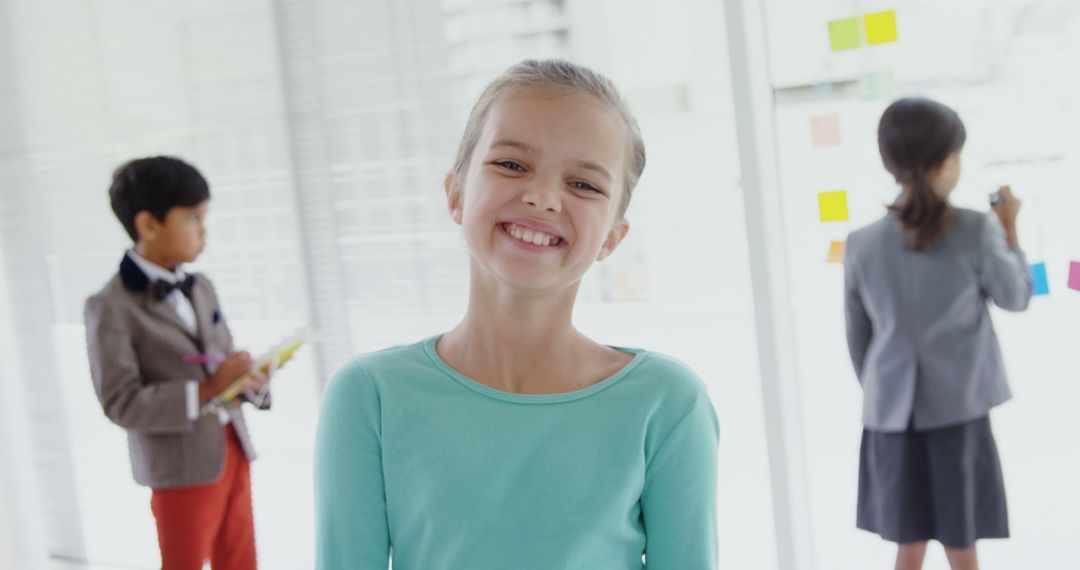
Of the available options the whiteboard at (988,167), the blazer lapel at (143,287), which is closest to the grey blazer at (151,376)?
the blazer lapel at (143,287)

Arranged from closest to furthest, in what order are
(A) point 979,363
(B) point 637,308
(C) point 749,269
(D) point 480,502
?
(D) point 480,502
(A) point 979,363
(C) point 749,269
(B) point 637,308

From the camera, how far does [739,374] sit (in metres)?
2.55

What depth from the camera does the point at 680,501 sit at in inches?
40.2

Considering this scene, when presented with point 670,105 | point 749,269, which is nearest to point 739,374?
point 749,269

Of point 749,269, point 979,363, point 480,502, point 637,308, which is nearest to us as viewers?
point 480,502

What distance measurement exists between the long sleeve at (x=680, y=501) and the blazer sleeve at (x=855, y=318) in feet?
4.28

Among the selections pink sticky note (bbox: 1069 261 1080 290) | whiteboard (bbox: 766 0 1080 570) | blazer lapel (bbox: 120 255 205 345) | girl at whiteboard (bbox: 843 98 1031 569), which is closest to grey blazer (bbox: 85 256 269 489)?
blazer lapel (bbox: 120 255 205 345)

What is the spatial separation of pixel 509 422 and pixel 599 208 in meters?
0.25

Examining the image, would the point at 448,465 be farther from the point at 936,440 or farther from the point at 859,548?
the point at 859,548

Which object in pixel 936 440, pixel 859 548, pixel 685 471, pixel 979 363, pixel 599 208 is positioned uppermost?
pixel 599 208

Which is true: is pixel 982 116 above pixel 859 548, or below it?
above

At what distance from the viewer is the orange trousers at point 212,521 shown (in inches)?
97.7

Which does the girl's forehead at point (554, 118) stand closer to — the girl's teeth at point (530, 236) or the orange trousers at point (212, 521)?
the girl's teeth at point (530, 236)

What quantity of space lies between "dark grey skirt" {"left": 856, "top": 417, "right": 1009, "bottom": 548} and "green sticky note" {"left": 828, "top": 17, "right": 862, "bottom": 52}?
895 mm
